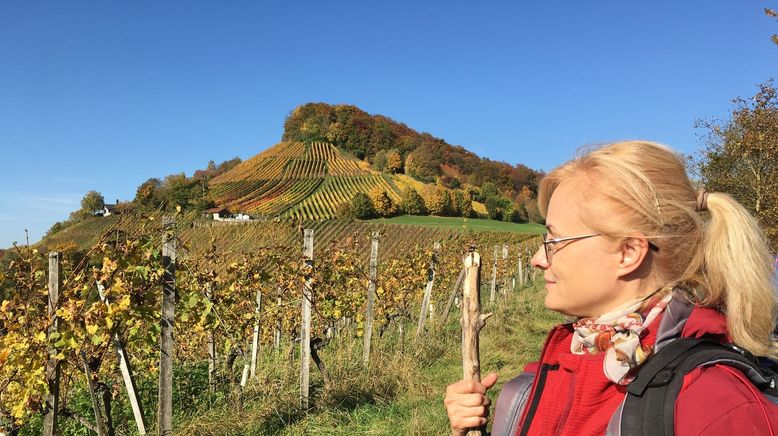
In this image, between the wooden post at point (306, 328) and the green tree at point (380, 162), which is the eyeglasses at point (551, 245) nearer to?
the wooden post at point (306, 328)

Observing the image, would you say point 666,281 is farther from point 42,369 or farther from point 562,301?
point 42,369

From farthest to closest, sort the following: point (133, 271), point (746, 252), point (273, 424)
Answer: point (273, 424)
point (133, 271)
point (746, 252)

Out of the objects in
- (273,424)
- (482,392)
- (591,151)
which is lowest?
(273,424)

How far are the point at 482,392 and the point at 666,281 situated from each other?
492mm

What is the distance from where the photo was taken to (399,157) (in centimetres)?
8588

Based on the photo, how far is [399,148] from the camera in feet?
317

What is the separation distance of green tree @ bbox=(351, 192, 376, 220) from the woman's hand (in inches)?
1996

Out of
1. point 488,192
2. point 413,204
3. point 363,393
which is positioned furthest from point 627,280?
point 488,192

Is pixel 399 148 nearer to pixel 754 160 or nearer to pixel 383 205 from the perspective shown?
pixel 383 205

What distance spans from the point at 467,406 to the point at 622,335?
410 mm

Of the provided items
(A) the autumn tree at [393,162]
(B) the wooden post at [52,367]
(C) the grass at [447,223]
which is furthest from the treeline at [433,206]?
(B) the wooden post at [52,367]

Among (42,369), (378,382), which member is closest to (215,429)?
(42,369)

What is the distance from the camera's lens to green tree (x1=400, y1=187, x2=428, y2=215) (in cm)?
5844

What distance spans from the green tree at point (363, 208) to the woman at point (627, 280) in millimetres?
50752
